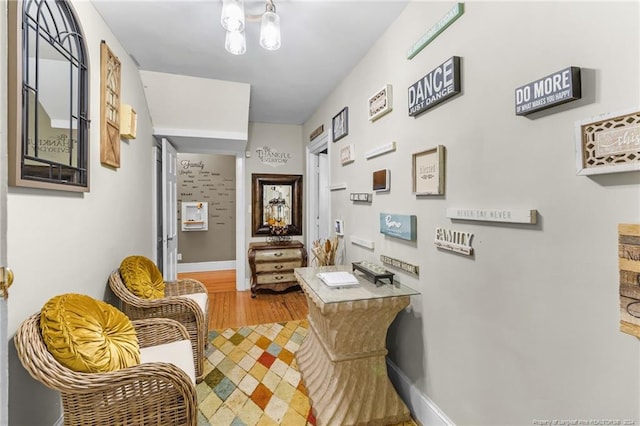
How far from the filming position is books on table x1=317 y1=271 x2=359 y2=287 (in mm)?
1819

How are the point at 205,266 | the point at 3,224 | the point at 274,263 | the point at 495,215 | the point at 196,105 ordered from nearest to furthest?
the point at 3,224 < the point at 495,215 < the point at 196,105 < the point at 274,263 < the point at 205,266

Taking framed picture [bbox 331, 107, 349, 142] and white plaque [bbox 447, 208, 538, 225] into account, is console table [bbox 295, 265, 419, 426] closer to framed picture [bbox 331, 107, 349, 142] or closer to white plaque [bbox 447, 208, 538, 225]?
white plaque [bbox 447, 208, 538, 225]

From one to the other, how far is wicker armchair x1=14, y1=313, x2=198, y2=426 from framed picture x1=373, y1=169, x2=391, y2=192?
161 centimetres

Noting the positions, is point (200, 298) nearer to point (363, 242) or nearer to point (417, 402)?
point (363, 242)

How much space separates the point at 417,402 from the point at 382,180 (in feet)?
4.67

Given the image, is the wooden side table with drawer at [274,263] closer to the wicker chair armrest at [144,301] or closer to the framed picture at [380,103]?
the wicker chair armrest at [144,301]

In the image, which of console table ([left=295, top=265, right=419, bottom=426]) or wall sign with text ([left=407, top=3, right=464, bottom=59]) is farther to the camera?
console table ([left=295, top=265, right=419, bottom=426])

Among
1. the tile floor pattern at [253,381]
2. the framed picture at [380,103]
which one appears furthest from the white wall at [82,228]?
the framed picture at [380,103]

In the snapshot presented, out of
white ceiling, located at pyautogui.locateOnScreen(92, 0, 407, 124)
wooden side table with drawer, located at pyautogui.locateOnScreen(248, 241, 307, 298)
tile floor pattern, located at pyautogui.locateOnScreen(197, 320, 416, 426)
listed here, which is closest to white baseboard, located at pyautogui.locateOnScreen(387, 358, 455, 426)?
tile floor pattern, located at pyautogui.locateOnScreen(197, 320, 416, 426)

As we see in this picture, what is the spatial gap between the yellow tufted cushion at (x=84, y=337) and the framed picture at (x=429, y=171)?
1.71 metres

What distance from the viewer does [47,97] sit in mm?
1402

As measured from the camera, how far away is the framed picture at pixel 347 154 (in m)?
2.66

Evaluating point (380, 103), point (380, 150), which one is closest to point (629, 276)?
point (380, 150)

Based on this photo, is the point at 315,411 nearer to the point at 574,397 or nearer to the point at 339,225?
the point at 574,397
